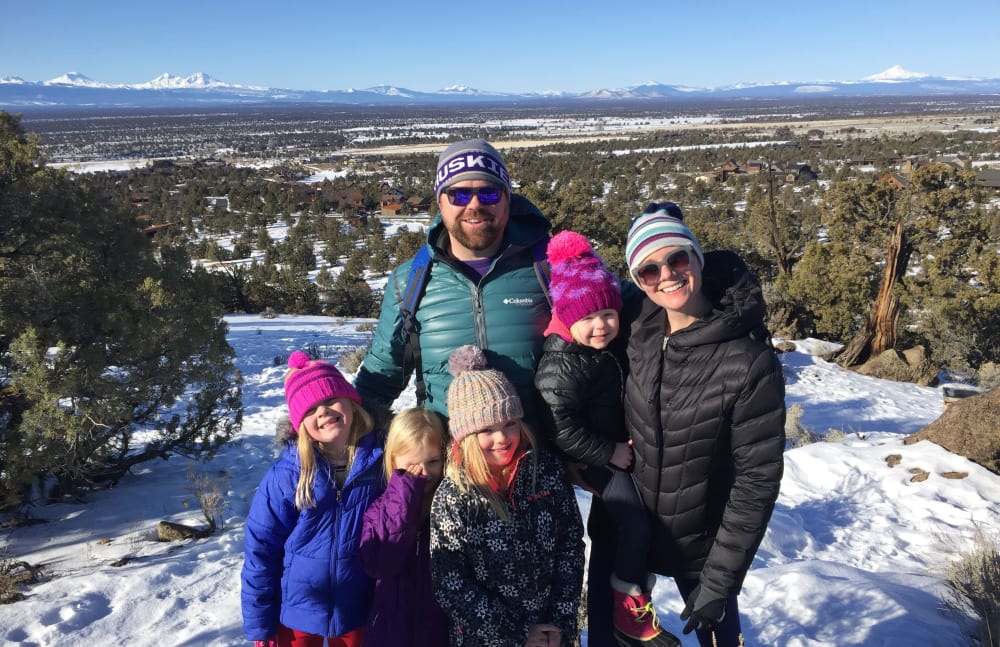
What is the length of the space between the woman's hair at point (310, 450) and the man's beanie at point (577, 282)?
2.87 ft

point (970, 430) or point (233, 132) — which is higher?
point (233, 132)

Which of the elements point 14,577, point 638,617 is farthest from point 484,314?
point 14,577

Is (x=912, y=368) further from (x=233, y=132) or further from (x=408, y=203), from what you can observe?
(x=233, y=132)

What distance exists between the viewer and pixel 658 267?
73.0 inches

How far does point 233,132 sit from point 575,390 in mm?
112808

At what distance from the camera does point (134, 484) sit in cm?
541

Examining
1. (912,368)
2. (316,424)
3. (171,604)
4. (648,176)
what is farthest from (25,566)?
(648,176)

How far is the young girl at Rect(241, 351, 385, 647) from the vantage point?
2.09 m

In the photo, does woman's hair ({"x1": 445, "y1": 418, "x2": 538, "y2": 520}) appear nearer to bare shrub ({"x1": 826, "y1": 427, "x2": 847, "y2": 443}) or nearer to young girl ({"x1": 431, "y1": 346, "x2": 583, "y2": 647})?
young girl ({"x1": 431, "y1": 346, "x2": 583, "y2": 647})

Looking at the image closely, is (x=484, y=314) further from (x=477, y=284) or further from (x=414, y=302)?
(x=414, y=302)

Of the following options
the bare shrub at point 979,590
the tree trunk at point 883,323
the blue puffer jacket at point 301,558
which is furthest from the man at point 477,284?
the tree trunk at point 883,323

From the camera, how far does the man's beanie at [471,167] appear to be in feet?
7.04

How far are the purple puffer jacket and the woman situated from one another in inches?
31.5

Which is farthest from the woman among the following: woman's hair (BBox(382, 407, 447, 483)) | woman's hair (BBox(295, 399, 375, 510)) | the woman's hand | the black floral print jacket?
woman's hair (BBox(295, 399, 375, 510))
